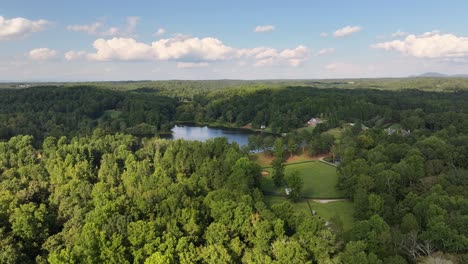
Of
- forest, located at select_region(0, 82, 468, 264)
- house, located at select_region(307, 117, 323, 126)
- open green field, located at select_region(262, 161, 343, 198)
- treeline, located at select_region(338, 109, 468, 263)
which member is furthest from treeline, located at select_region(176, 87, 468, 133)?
open green field, located at select_region(262, 161, 343, 198)

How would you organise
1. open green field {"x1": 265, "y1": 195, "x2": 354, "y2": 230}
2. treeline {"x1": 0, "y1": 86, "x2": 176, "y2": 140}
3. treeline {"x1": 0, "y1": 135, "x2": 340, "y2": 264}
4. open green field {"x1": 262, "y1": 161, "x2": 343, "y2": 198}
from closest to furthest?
1. treeline {"x1": 0, "y1": 135, "x2": 340, "y2": 264}
2. open green field {"x1": 265, "y1": 195, "x2": 354, "y2": 230}
3. open green field {"x1": 262, "y1": 161, "x2": 343, "y2": 198}
4. treeline {"x1": 0, "y1": 86, "x2": 176, "y2": 140}

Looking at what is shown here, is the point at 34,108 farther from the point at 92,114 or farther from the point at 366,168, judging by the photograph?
the point at 366,168

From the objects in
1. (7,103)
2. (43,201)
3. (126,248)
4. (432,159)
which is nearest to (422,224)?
(432,159)

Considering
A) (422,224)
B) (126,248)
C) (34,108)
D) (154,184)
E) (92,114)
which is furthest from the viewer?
(92,114)

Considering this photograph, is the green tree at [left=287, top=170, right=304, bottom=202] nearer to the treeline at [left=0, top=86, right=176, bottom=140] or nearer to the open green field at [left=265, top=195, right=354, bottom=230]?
the open green field at [left=265, top=195, right=354, bottom=230]

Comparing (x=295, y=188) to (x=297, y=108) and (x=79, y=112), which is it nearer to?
(x=297, y=108)

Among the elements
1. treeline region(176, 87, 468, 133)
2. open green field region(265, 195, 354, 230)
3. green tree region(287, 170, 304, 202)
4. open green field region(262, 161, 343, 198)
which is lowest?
open green field region(265, 195, 354, 230)
